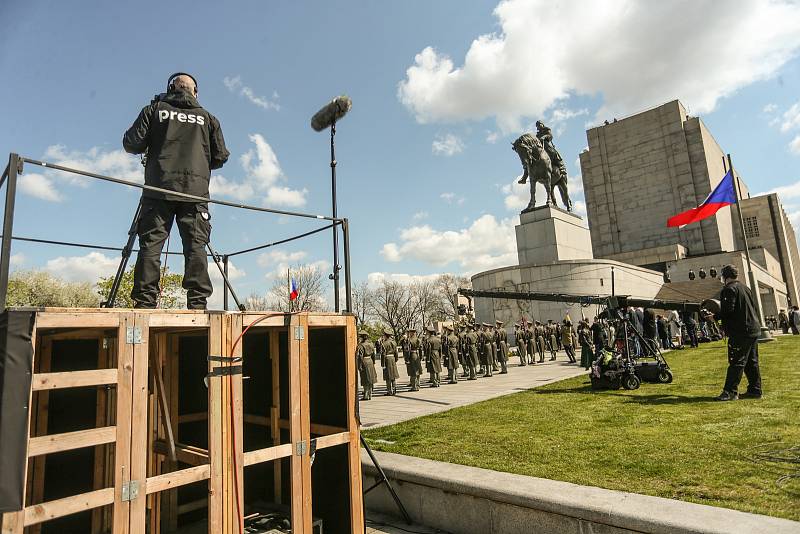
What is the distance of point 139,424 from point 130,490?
0.38m

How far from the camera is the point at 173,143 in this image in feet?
13.1

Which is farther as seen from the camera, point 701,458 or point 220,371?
point 701,458

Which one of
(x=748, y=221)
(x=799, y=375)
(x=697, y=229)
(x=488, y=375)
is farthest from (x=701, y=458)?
(x=748, y=221)

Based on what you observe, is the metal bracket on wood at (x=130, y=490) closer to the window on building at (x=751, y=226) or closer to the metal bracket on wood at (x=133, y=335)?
the metal bracket on wood at (x=133, y=335)

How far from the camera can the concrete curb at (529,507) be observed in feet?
9.47

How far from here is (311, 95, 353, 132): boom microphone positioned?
19.6 feet

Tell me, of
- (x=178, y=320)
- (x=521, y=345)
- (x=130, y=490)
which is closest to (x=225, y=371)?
(x=178, y=320)

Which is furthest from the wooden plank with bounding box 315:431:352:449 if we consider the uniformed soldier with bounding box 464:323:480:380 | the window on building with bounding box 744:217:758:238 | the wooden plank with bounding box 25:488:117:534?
the window on building with bounding box 744:217:758:238

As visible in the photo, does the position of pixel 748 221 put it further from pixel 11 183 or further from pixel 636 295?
pixel 11 183

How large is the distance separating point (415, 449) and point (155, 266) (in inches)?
145

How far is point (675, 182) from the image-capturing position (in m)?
51.2

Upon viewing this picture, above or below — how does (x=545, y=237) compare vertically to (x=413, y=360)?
above

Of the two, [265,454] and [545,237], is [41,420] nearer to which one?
[265,454]

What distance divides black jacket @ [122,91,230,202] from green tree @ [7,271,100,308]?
30724mm
